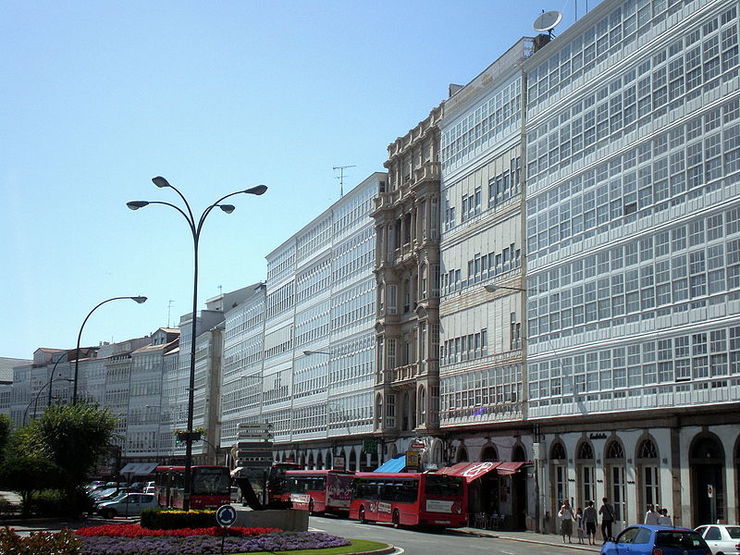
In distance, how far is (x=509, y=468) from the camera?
50062 millimetres

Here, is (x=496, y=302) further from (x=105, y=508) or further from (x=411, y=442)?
(x=105, y=508)

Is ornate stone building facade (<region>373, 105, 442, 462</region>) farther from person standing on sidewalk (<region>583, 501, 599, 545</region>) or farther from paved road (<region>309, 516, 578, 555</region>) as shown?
person standing on sidewalk (<region>583, 501, 599, 545</region>)

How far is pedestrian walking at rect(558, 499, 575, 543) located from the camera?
4259 centimetres

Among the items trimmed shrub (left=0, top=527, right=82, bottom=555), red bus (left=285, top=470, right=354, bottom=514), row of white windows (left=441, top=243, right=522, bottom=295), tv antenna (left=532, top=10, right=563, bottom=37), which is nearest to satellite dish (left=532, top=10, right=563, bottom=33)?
tv antenna (left=532, top=10, right=563, bottom=37)

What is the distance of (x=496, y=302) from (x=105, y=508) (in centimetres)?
2249

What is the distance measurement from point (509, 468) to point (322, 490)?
599 inches

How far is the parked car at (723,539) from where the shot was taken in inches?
1115

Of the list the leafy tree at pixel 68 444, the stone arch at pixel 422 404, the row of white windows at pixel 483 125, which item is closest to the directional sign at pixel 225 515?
the leafy tree at pixel 68 444

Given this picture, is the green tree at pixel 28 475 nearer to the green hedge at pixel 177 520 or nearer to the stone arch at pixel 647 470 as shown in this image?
the green hedge at pixel 177 520

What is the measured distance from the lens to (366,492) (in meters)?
55.0

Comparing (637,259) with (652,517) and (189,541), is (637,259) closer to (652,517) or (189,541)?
(652,517)

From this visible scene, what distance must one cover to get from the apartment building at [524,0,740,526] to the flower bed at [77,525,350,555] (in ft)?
44.0

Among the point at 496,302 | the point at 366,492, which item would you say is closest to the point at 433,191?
the point at 496,302

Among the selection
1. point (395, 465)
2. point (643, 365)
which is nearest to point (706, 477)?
point (643, 365)
